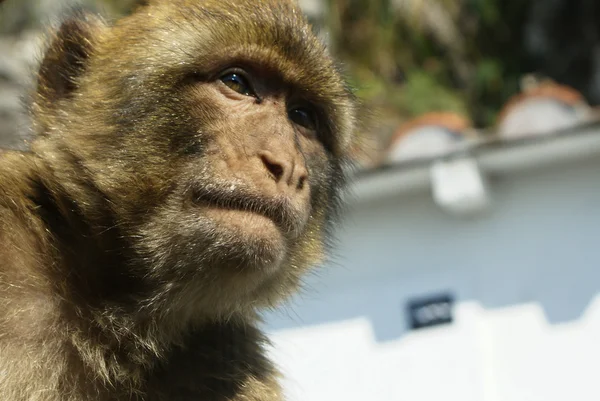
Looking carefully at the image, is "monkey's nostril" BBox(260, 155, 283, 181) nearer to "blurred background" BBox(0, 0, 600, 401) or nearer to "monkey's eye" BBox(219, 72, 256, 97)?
"monkey's eye" BBox(219, 72, 256, 97)

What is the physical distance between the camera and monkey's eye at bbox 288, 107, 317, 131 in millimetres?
2887

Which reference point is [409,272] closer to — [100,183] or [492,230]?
[492,230]

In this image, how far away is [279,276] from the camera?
9.11ft

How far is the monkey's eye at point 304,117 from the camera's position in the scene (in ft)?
9.47

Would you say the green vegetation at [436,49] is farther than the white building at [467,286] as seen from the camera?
Yes

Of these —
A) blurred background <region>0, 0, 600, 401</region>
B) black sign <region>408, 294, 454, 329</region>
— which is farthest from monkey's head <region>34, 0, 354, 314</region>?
black sign <region>408, 294, 454, 329</region>

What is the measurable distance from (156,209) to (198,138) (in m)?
0.24

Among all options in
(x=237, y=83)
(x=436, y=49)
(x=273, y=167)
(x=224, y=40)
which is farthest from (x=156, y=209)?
(x=436, y=49)

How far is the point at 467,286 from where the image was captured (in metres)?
5.12

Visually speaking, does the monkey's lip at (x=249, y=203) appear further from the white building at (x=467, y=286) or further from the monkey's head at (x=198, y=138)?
the white building at (x=467, y=286)

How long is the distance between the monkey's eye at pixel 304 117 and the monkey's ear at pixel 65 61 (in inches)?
27.6

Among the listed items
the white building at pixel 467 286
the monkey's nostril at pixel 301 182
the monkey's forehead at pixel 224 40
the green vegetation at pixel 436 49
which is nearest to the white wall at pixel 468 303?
the white building at pixel 467 286

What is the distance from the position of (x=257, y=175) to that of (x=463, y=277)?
2.98 metres

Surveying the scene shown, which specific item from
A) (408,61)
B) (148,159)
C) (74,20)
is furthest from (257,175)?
(408,61)
